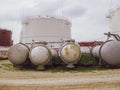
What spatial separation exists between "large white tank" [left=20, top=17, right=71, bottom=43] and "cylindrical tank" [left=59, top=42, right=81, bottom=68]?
49.6 ft

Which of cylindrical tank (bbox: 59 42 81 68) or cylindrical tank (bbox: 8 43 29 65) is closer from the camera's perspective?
cylindrical tank (bbox: 59 42 81 68)

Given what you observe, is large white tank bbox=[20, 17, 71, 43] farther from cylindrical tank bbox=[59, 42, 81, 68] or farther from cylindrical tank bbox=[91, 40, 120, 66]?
cylindrical tank bbox=[91, 40, 120, 66]

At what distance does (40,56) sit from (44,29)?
1565cm

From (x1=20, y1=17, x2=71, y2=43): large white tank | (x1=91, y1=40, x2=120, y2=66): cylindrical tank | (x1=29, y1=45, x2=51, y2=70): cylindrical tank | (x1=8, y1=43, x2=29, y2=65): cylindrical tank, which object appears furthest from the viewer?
(x1=20, y1=17, x2=71, y2=43): large white tank

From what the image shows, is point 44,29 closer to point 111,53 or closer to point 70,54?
point 70,54

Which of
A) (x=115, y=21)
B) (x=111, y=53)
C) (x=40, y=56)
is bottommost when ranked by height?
(x=40, y=56)

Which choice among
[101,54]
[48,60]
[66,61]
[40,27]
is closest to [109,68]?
[101,54]

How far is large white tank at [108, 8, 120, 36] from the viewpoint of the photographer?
30.6 m

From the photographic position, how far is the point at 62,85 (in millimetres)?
10719

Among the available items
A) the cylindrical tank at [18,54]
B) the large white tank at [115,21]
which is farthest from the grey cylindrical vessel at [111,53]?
the large white tank at [115,21]

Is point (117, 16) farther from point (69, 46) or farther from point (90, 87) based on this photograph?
point (90, 87)

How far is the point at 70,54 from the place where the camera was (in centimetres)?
1722

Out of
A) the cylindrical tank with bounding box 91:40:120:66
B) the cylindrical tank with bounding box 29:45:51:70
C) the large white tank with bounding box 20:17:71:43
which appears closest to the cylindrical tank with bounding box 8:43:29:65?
the cylindrical tank with bounding box 29:45:51:70

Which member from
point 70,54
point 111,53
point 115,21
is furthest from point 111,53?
point 115,21
